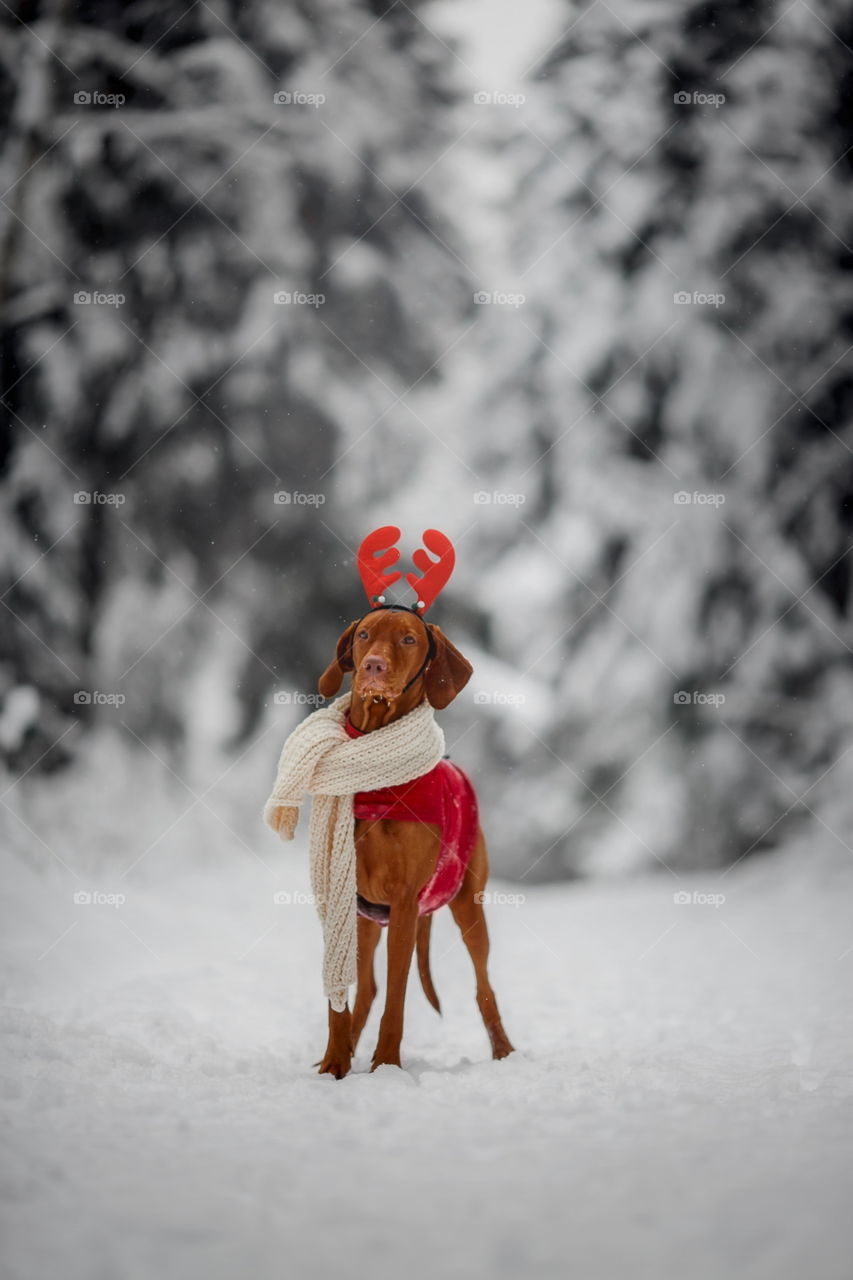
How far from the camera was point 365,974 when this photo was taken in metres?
3.31

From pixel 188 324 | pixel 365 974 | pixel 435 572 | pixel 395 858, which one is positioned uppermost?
pixel 188 324

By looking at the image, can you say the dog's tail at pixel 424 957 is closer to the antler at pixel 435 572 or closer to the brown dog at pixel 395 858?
the brown dog at pixel 395 858

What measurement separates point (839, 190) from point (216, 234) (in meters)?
3.40

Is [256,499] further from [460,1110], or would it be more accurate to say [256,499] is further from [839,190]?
[460,1110]

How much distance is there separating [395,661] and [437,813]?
0.44 metres

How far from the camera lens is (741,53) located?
20.2ft

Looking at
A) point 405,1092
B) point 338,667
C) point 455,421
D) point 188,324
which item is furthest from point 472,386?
point 405,1092

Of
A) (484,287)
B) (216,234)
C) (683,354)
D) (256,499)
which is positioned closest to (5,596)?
(256,499)

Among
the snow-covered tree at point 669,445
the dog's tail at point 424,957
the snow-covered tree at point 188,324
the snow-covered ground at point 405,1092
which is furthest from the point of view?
the snow-covered tree at point 669,445

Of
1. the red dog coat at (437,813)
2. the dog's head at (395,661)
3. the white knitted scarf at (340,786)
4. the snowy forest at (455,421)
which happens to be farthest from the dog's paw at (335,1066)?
the snowy forest at (455,421)

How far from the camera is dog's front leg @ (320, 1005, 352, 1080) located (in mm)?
2977

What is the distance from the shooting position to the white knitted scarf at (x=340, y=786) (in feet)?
9.86

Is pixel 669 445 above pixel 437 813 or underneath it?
above

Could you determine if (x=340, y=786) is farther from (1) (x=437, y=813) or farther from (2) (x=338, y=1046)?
(2) (x=338, y=1046)
